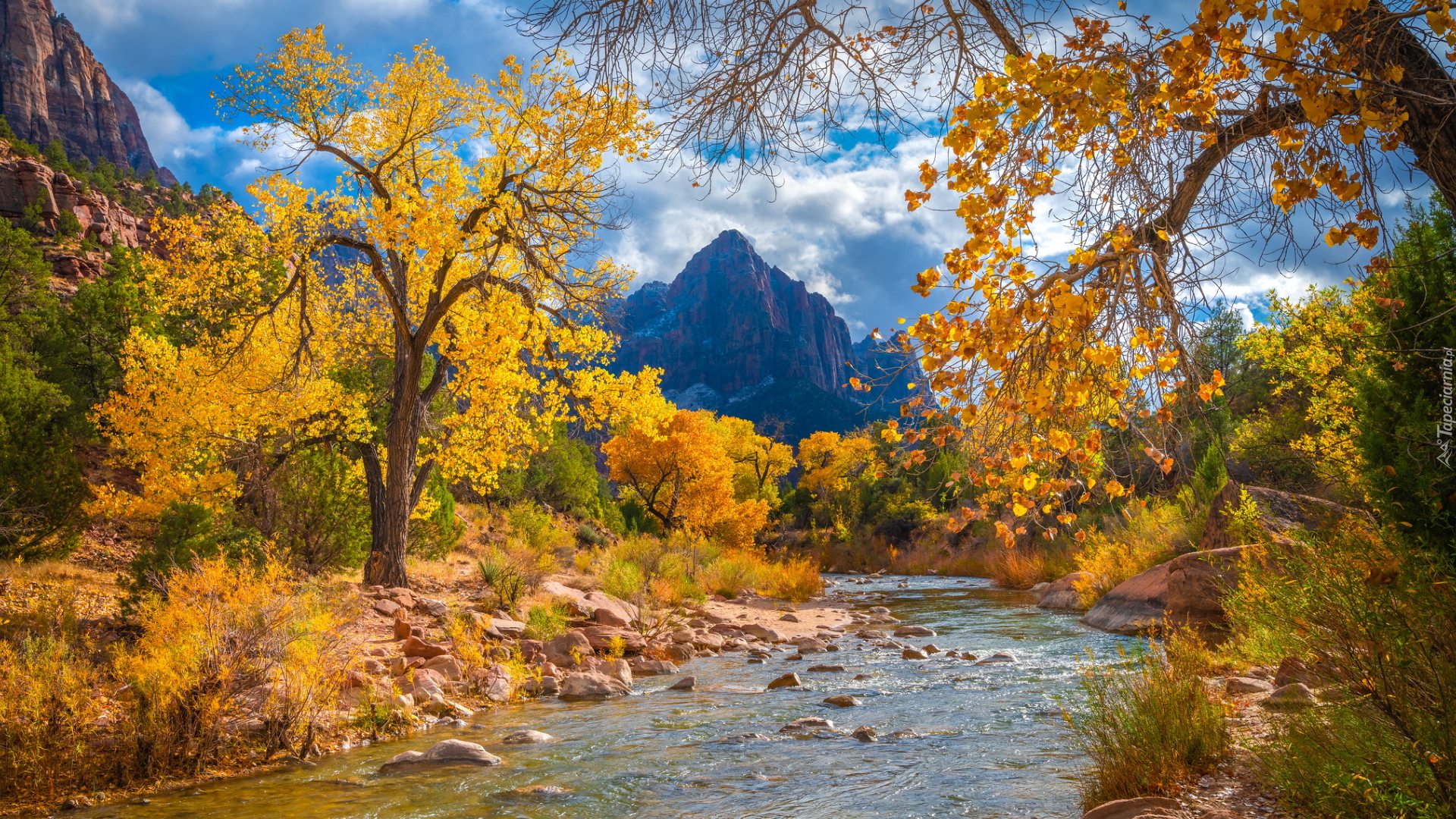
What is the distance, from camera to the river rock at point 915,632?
1307cm

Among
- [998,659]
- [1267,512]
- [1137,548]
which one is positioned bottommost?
[998,659]

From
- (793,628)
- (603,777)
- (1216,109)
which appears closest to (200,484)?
(603,777)

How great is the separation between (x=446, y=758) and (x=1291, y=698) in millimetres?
5839

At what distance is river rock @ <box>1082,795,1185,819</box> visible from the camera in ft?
11.1

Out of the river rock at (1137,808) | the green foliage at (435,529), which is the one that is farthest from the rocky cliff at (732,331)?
the river rock at (1137,808)

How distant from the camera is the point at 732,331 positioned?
553 ft

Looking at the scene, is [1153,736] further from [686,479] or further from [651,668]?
[686,479]

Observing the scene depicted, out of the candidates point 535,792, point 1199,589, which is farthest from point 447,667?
point 1199,589

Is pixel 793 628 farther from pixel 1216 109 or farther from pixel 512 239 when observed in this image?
pixel 1216 109

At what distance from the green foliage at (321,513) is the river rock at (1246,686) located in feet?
40.4

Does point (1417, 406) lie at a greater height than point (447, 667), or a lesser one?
greater

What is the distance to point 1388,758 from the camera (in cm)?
288

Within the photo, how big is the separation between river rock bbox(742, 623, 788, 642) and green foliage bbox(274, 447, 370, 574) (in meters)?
6.93

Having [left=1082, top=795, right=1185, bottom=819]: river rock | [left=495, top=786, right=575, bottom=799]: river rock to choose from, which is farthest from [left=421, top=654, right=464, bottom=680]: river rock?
[left=1082, top=795, right=1185, bottom=819]: river rock
